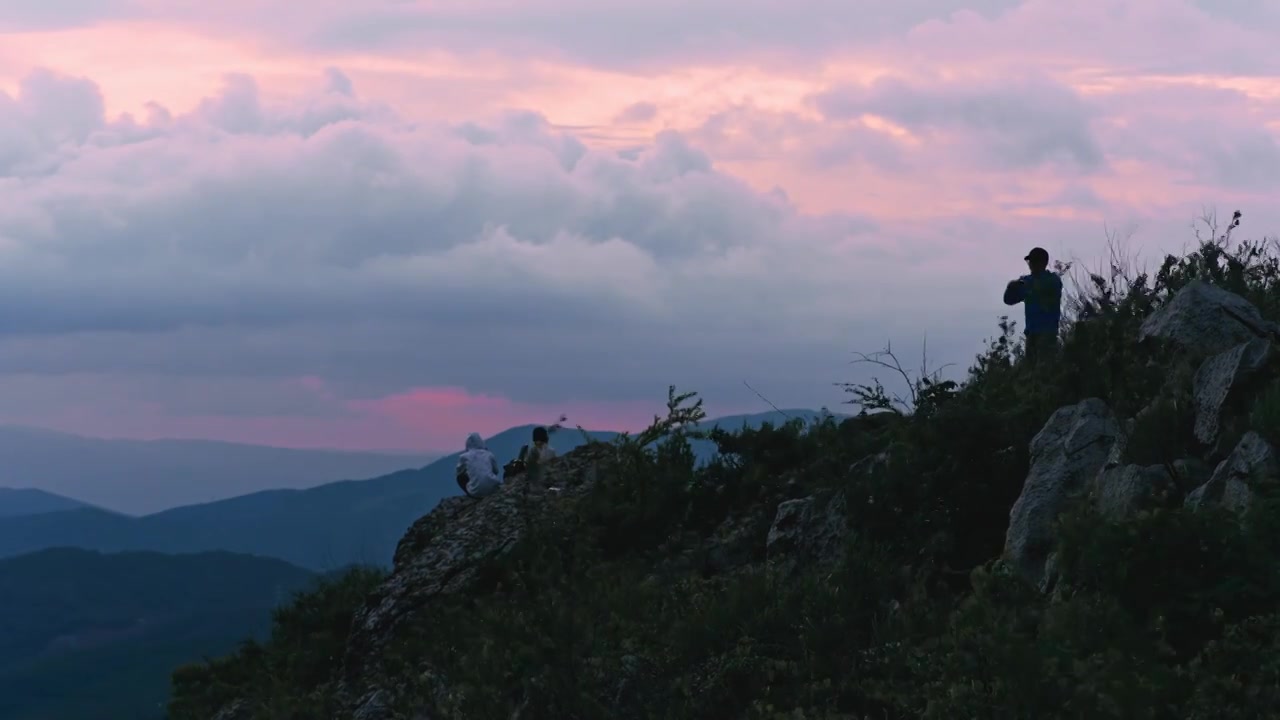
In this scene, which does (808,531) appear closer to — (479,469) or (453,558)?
(453,558)

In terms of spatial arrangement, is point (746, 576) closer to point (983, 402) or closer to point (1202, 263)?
point (983, 402)

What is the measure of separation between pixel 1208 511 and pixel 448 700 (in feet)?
22.8

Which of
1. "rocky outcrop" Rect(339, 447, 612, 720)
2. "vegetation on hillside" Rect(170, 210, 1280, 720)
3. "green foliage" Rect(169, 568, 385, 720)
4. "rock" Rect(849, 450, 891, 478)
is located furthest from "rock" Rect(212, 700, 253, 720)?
"rock" Rect(849, 450, 891, 478)

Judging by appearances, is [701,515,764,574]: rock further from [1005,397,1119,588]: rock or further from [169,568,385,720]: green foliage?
[169,568,385,720]: green foliage

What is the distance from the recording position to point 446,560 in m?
17.9

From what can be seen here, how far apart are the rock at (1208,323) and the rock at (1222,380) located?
548 millimetres

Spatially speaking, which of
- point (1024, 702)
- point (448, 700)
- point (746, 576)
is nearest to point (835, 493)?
point (746, 576)

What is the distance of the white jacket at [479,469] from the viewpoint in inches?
798

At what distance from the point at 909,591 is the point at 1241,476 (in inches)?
130

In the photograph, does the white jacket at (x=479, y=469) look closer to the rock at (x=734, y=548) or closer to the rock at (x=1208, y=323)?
the rock at (x=734, y=548)

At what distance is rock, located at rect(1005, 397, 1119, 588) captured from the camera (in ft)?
36.4

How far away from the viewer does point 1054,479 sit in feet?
37.3

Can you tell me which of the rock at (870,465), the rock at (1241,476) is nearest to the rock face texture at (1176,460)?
the rock at (1241,476)

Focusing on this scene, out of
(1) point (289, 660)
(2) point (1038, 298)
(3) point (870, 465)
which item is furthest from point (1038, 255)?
(1) point (289, 660)
